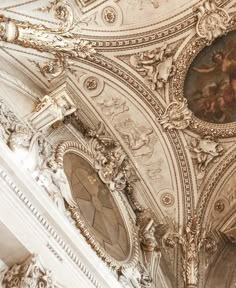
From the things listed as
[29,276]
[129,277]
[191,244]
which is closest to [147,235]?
[191,244]

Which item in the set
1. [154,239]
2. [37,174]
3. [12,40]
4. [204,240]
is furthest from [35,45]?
[204,240]

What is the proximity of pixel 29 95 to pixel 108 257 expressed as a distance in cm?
288

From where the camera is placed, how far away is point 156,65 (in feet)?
38.5

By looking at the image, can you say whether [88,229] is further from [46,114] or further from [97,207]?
[46,114]

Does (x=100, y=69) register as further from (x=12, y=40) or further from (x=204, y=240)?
(x=204, y=240)

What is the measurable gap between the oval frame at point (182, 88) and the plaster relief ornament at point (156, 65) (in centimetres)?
17

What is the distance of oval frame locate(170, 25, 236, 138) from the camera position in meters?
11.7

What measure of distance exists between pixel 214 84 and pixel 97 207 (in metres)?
3.65

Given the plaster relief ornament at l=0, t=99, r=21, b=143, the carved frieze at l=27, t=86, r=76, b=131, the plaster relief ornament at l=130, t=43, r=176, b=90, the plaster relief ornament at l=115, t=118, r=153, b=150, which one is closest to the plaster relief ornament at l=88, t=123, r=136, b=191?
the plaster relief ornament at l=115, t=118, r=153, b=150

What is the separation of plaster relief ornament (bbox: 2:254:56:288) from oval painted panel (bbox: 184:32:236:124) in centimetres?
570

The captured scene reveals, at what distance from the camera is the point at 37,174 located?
834cm

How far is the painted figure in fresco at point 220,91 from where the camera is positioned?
1182 centimetres

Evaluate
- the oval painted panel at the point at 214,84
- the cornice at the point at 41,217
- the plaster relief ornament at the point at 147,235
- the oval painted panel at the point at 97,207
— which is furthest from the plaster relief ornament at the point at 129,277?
the oval painted panel at the point at 214,84

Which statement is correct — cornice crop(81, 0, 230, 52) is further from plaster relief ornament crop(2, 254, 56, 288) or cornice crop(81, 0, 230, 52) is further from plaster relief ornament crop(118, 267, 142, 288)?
plaster relief ornament crop(2, 254, 56, 288)
